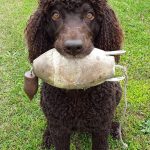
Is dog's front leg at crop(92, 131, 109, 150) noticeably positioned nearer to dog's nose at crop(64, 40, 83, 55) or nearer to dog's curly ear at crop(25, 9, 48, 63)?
dog's curly ear at crop(25, 9, 48, 63)

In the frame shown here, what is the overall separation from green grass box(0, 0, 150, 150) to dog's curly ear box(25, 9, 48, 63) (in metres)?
1.15

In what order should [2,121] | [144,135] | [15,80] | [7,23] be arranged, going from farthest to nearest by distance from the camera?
[7,23]
[15,80]
[2,121]
[144,135]

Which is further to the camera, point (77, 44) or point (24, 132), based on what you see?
point (24, 132)

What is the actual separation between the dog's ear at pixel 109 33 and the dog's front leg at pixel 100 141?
76cm

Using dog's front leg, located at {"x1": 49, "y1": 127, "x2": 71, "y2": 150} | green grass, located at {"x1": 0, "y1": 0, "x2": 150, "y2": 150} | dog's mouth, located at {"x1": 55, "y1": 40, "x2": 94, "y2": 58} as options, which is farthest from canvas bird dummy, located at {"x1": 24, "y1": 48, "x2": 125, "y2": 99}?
green grass, located at {"x1": 0, "y1": 0, "x2": 150, "y2": 150}

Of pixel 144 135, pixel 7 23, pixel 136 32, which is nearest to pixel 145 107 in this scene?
pixel 144 135

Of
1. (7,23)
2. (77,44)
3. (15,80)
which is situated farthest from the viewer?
(7,23)

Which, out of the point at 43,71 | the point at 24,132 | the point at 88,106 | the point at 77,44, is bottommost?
the point at 24,132

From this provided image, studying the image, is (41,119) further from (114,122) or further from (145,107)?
(145,107)

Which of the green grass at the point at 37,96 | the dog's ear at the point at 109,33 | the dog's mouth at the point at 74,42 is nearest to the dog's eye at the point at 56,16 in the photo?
the dog's mouth at the point at 74,42

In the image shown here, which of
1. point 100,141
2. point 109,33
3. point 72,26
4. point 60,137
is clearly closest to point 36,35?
point 72,26

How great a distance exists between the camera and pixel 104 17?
3174mm

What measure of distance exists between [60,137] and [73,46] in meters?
1.16

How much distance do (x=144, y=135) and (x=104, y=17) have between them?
1.47m
